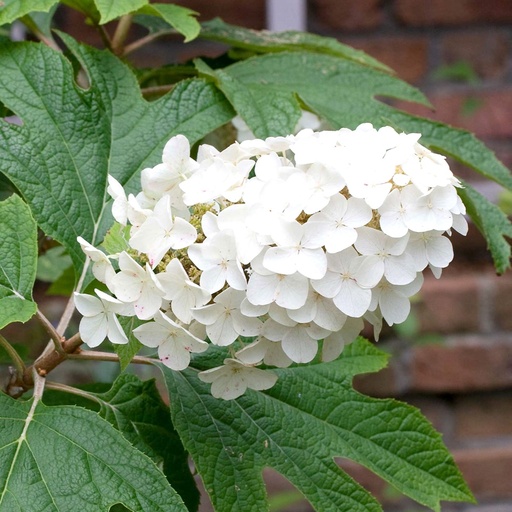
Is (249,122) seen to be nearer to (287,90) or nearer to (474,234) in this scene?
(287,90)

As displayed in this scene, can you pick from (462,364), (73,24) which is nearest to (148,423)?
(73,24)

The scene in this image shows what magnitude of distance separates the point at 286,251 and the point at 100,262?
116 millimetres

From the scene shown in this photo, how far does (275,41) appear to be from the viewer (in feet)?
2.47

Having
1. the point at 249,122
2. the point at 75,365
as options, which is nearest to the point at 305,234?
the point at 249,122

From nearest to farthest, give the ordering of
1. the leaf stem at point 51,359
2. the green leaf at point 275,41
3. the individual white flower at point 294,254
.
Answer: the individual white flower at point 294,254, the leaf stem at point 51,359, the green leaf at point 275,41

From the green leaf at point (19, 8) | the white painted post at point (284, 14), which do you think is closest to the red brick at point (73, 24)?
the white painted post at point (284, 14)

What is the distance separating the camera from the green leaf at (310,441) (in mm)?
558

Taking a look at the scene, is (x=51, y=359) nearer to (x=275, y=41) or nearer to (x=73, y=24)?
(x=275, y=41)

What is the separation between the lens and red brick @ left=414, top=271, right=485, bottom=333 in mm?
1452

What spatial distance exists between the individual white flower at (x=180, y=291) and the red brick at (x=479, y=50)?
1126 millimetres

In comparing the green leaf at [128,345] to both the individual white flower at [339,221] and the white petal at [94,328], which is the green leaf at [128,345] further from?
the individual white flower at [339,221]

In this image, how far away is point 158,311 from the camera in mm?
457

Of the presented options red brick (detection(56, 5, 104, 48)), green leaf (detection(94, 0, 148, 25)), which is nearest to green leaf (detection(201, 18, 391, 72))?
green leaf (detection(94, 0, 148, 25))

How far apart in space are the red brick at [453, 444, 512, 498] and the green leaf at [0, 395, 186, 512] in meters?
1.15
